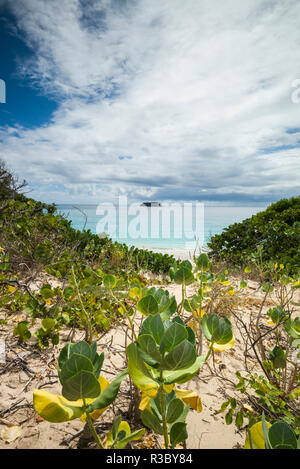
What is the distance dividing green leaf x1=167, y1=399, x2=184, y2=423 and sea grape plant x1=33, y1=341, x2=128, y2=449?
18 cm

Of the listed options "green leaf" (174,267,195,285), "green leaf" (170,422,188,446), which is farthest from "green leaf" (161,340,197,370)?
"green leaf" (174,267,195,285)

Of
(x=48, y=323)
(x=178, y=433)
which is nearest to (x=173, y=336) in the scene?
(x=178, y=433)

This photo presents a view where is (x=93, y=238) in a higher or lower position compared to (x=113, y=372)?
higher

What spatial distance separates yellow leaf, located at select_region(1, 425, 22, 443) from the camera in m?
0.98

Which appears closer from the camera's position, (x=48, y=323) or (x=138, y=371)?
(x=138, y=371)

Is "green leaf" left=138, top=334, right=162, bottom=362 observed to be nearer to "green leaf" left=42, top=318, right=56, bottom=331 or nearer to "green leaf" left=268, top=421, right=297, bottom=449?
"green leaf" left=268, top=421, right=297, bottom=449

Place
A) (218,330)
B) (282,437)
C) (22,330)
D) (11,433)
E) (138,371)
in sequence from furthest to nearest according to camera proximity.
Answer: (22,330), (11,433), (218,330), (138,371), (282,437)

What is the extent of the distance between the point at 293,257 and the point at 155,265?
117 inches

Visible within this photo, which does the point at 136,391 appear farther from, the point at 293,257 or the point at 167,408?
the point at 293,257

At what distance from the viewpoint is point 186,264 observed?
1131 mm

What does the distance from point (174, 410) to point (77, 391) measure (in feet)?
0.98

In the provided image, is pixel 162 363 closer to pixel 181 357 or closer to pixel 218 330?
pixel 181 357

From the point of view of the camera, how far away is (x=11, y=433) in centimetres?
101
